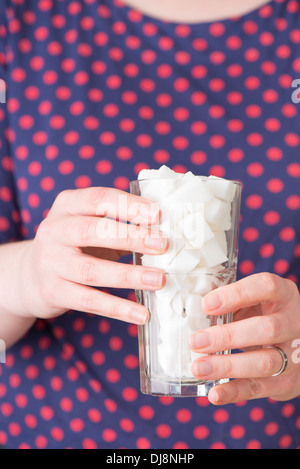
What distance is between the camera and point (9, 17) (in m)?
0.99

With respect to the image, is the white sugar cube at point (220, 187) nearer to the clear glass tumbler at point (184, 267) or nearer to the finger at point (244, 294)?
the clear glass tumbler at point (184, 267)

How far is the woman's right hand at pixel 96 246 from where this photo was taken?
0.62m

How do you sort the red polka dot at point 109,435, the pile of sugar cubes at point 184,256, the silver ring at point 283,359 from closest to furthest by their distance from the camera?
the pile of sugar cubes at point 184,256
the silver ring at point 283,359
the red polka dot at point 109,435

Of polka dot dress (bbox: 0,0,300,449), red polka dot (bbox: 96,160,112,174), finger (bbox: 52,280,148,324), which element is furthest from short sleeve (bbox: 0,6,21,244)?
finger (bbox: 52,280,148,324)

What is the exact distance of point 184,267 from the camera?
63cm

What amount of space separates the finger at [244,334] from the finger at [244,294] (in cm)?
2

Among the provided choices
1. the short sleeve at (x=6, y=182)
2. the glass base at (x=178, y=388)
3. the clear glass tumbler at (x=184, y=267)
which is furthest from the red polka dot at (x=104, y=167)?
the glass base at (x=178, y=388)

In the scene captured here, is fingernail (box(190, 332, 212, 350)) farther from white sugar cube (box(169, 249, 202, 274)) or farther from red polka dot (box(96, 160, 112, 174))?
red polka dot (box(96, 160, 112, 174))

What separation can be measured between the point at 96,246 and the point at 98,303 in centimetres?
7

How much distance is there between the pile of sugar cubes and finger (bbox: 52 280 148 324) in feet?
0.09

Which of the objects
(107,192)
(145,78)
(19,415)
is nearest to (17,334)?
(19,415)

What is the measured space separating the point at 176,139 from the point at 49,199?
0.24 meters

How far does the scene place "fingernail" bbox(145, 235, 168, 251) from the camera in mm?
613
